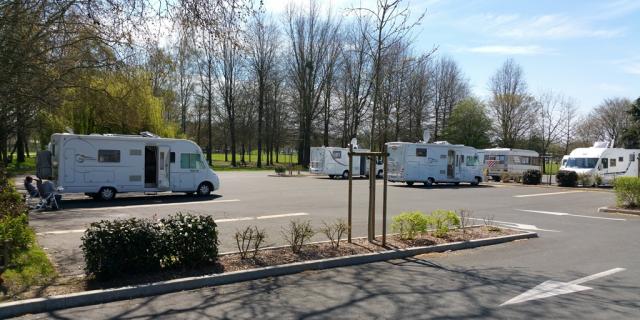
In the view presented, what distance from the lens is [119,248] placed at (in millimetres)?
6395

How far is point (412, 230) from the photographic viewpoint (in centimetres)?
986

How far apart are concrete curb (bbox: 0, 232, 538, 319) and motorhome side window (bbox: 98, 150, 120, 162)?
13363 mm

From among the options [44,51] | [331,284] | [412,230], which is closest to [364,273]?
[331,284]

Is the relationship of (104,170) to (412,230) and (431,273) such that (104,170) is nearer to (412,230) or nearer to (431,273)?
(412,230)

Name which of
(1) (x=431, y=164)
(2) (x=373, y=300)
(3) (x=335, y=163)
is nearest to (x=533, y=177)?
(1) (x=431, y=164)

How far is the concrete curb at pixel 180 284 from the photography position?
546cm

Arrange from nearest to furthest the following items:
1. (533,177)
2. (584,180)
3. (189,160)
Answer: (189,160) → (584,180) → (533,177)

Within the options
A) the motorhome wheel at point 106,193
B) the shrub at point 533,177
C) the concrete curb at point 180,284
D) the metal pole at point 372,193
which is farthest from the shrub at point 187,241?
the shrub at point 533,177

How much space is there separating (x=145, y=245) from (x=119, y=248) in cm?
35

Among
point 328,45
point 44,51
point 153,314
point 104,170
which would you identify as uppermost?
point 328,45

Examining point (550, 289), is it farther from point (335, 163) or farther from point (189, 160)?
point (335, 163)

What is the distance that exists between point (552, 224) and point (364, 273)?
8529 millimetres

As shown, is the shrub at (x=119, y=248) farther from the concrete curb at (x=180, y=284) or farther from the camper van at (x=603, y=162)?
the camper van at (x=603, y=162)

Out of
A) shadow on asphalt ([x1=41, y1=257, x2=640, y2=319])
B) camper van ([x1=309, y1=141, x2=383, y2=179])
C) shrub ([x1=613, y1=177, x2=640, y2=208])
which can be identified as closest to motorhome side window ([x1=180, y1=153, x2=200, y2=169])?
shadow on asphalt ([x1=41, y1=257, x2=640, y2=319])
